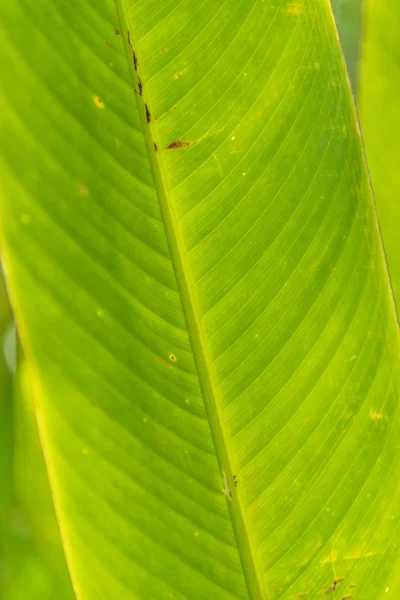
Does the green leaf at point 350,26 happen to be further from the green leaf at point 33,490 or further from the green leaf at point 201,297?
the green leaf at point 33,490

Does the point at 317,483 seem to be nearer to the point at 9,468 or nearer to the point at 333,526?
the point at 333,526

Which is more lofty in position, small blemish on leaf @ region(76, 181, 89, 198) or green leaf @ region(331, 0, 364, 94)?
green leaf @ region(331, 0, 364, 94)

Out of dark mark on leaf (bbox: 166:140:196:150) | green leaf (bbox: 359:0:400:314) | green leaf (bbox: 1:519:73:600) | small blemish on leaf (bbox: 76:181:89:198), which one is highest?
green leaf (bbox: 359:0:400:314)

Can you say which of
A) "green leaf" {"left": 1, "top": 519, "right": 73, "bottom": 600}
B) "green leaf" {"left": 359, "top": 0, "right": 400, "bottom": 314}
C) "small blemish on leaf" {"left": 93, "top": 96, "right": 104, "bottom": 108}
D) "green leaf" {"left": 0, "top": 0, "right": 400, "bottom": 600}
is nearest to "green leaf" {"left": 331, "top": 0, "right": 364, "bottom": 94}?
"green leaf" {"left": 359, "top": 0, "right": 400, "bottom": 314}

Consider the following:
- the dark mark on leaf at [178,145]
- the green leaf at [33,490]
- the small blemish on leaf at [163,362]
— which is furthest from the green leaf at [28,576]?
the dark mark on leaf at [178,145]

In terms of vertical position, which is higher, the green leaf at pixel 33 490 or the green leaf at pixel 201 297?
the green leaf at pixel 201 297

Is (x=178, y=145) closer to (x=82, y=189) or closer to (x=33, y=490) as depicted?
(x=82, y=189)

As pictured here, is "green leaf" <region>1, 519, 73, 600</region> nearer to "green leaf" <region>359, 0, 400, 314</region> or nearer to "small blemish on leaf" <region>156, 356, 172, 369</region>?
"small blemish on leaf" <region>156, 356, 172, 369</region>

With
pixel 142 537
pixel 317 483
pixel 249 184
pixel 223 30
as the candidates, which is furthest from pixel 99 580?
pixel 223 30

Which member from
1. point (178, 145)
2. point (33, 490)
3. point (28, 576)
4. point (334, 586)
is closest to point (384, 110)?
point (178, 145)
